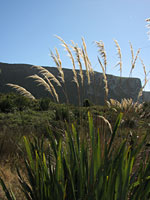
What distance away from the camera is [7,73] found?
51000mm

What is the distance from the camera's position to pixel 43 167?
160 centimetres

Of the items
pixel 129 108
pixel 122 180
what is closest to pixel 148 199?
pixel 122 180

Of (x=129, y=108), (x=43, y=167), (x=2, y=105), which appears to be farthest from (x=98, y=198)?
(x=2, y=105)

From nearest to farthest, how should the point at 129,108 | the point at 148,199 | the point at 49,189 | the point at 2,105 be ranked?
the point at 49,189 → the point at 148,199 → the point at 129,108 → the point at 2,105

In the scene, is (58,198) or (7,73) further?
(7,73)

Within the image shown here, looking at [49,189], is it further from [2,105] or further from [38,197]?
[2,105]

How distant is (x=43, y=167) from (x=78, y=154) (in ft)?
1.02

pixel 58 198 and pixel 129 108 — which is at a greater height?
pixel 129 108

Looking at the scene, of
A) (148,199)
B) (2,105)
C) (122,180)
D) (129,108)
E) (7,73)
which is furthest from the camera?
(7,73)

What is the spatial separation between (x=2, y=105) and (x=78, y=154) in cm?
1344

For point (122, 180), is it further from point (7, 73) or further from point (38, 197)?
point (7, 73)

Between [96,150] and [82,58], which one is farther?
[82,58]

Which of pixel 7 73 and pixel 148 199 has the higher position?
pixel 7 73

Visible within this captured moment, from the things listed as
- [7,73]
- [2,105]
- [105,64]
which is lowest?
[2,105]
